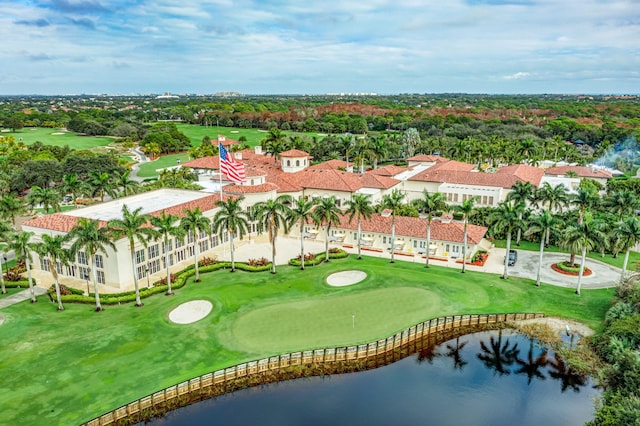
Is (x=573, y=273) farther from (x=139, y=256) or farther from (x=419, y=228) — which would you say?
(x=139, y=256)

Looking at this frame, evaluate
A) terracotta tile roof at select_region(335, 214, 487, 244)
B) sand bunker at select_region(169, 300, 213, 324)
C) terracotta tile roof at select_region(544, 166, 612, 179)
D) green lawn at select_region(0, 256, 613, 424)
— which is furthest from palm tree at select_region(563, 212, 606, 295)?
terracotta tile roof at select_region(544, 166, 612, 179)

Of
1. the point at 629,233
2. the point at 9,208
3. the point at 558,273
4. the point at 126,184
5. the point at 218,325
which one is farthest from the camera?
the point at 126,184

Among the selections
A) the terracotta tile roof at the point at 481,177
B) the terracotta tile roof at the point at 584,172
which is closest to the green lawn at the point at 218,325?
the terracotta tile roof at the point at 481,177

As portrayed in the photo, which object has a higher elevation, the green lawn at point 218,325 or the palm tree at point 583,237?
the palm tree at point 583,237

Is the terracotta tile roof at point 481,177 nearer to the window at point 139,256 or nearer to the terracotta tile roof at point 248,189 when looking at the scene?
the terracotta tile roof at point 248,189

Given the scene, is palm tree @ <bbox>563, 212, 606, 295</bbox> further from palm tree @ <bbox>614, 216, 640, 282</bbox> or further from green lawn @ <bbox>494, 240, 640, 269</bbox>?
green lawn @ <bbox>494, 240, 640, 269</bbox>

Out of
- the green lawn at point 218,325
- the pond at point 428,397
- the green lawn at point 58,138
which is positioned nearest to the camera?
the pond at point 428,397

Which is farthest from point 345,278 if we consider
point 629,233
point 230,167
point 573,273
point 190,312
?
point 629,233
